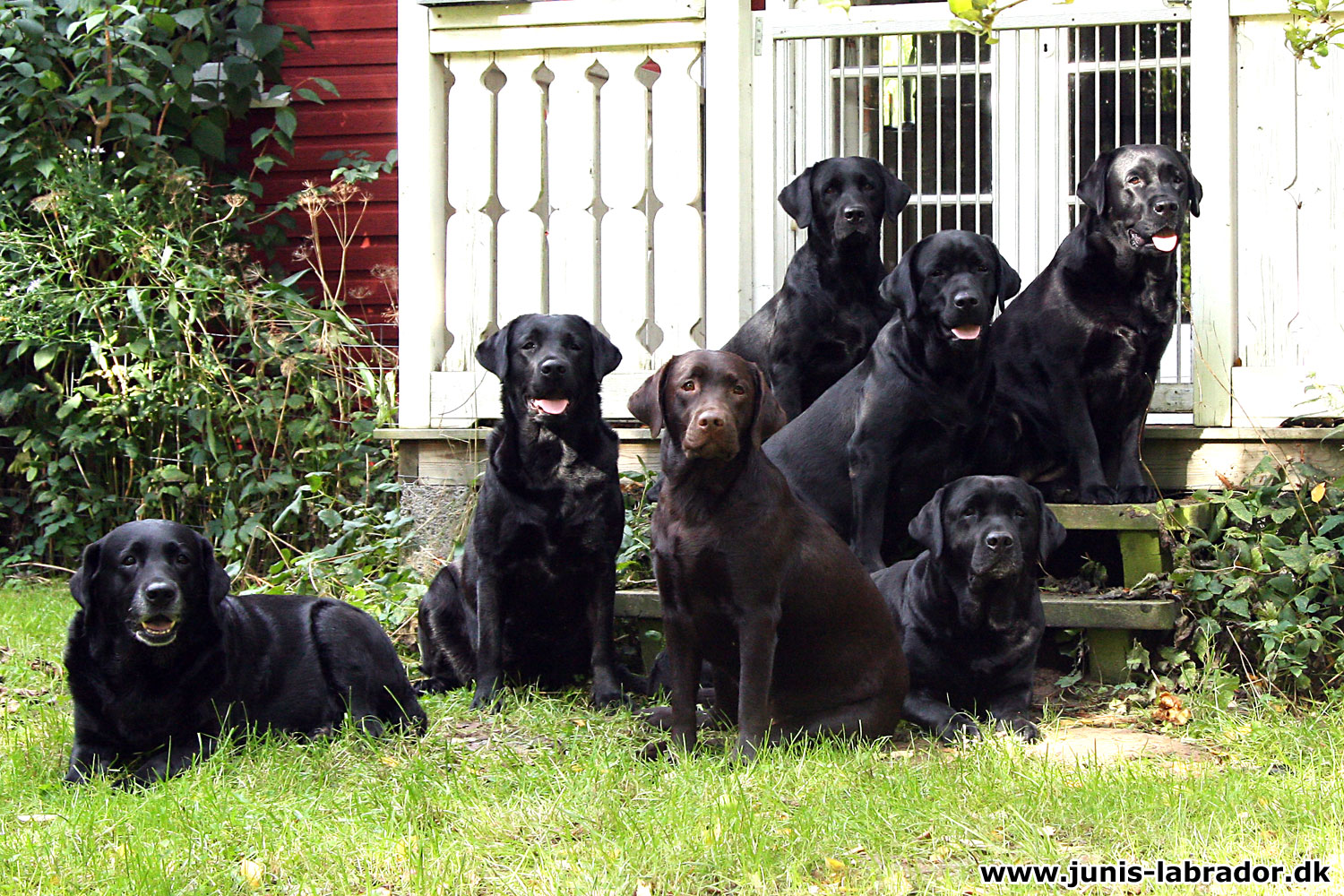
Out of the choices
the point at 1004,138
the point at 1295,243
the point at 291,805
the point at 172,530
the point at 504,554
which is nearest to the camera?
the point at 291,805

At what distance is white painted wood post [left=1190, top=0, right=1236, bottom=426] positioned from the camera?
5.17 metres

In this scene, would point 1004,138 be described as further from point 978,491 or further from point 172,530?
point 172,530

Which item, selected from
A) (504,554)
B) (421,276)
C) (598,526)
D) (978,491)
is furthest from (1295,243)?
(421,276)

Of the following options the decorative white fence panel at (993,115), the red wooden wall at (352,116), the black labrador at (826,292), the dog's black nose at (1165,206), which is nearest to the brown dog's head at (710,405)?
the black labrador at (826,292)

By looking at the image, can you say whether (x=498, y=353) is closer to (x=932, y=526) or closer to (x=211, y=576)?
(x=211, y=576)

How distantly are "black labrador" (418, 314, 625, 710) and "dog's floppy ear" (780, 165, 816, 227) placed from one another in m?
1.06

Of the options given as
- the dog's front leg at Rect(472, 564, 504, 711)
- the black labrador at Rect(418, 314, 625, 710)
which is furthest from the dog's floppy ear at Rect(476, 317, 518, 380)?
the dog's front leg at Rect(472, 564, 504, 711)

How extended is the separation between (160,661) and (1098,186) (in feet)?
11.2

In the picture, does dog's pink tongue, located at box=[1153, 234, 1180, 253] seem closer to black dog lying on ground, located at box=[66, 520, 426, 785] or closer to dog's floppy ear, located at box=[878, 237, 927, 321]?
dog's floppy ear, located at box=[878, 237, 927, 321]

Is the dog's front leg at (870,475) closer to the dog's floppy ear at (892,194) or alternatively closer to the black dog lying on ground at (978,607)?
the black dog lying on ground at (978,607)

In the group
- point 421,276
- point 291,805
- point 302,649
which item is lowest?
point 291,805

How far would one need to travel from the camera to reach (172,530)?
3.77 meters

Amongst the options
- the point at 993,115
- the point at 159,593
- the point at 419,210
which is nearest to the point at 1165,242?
the point at 993,115

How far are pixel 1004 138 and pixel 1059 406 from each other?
105 inches
